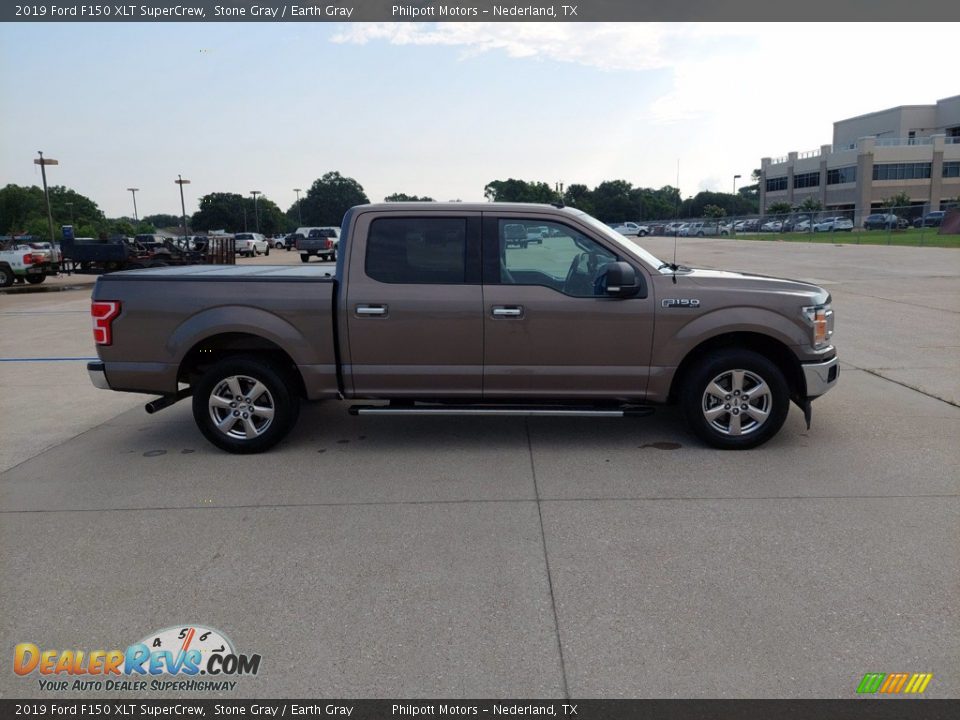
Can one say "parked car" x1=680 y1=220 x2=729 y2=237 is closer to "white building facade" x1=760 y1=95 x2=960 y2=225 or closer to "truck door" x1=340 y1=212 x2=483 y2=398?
"white building facade" x1=760 y1=95 x2=960 y2=225

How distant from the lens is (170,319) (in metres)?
5.67

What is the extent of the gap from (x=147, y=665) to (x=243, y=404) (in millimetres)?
2872

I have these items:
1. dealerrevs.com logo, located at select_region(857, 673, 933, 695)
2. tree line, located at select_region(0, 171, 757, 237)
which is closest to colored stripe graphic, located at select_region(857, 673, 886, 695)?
dealerrevs.com logo, located at select_region(857, 673, 933, 695)

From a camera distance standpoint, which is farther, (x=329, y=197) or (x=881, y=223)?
(x=329, y=197)

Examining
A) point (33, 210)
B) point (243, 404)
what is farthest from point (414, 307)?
point (33, 210)

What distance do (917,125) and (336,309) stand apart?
4481 inches

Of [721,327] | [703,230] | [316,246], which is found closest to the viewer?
[721,327]

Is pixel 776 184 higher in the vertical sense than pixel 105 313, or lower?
higher

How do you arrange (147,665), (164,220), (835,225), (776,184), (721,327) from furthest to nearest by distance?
(164,220) < (776,184) < (835,225) < (721,327) < (147,665)

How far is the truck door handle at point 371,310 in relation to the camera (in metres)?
5.61

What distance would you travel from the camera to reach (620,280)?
5383 millimetres

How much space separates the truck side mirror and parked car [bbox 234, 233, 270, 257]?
1960 inches

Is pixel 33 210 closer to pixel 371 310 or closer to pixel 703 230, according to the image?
pixel 703 230

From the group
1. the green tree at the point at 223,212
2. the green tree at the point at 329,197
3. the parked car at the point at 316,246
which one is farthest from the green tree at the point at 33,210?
the parked car at the point at 316,246
